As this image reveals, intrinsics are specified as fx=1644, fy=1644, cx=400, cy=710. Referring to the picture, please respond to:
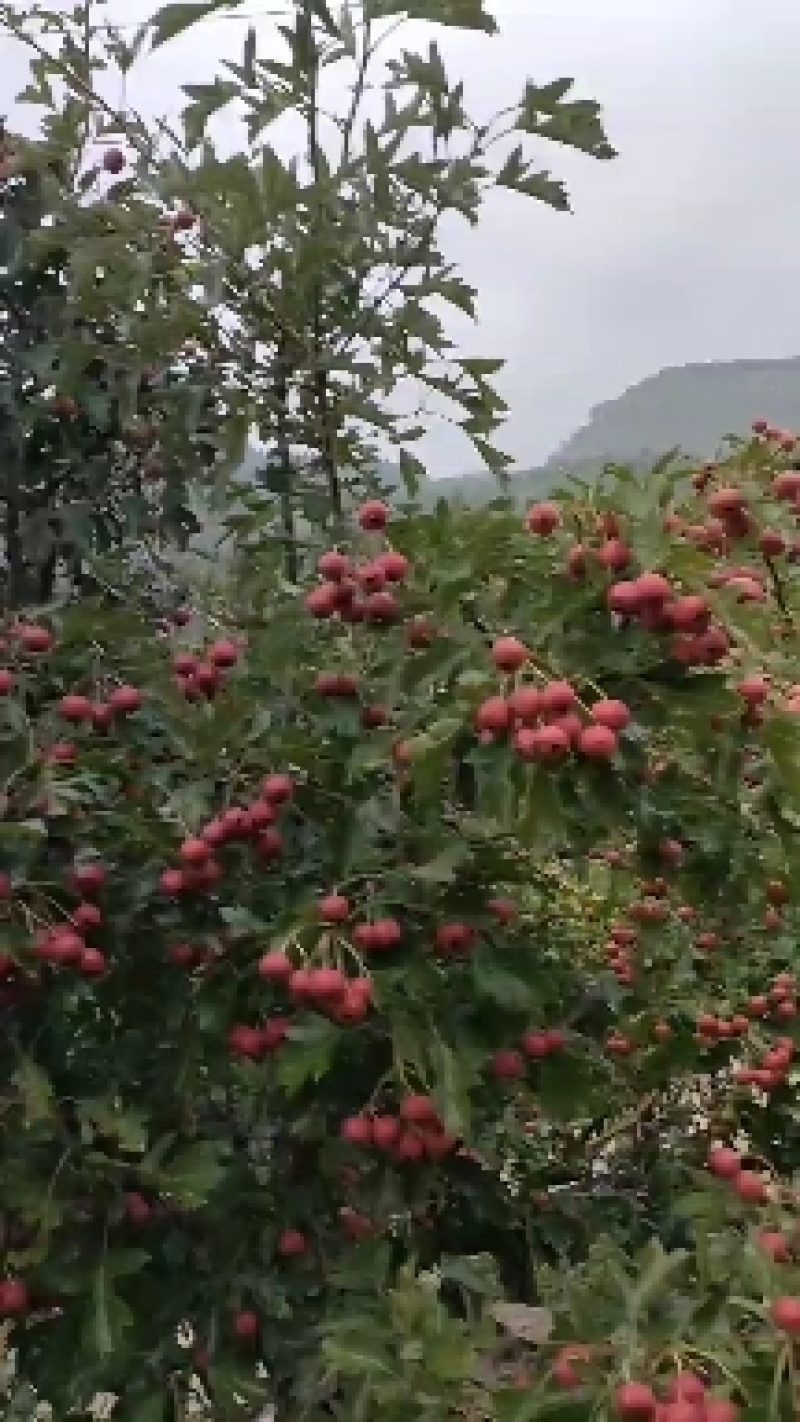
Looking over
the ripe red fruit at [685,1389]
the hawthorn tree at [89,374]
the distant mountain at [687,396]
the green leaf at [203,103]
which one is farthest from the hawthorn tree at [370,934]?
the distant mountain at [687,396]

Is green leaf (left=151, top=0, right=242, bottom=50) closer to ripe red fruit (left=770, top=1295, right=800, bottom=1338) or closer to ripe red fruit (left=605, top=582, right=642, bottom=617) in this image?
ripe red fruit (left=605, top=582, right=642, bottom=617)

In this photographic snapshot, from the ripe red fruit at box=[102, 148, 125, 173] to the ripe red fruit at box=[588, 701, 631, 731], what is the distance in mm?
A: 1564

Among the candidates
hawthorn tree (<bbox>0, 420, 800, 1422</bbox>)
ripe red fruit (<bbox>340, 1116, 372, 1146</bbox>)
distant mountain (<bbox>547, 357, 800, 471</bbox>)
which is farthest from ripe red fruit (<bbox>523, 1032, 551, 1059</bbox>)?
distant mountain (<bbox>547, 357, 800, 471</bbox>)

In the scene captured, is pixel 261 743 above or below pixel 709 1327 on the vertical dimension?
above

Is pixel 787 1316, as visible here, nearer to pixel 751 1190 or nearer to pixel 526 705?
pixel 751 1190

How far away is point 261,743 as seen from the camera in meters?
2.30

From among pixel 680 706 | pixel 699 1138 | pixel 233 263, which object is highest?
pixel 233 263

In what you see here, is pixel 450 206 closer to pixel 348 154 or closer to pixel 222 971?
pixel 348 154

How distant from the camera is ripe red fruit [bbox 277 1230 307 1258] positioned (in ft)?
7.75

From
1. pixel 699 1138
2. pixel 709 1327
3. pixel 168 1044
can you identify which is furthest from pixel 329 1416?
pixel 699 1138

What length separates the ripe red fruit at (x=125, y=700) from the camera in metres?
2.43

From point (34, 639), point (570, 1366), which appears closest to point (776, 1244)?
point (570, 1366)

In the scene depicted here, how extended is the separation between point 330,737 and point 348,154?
0.90 m

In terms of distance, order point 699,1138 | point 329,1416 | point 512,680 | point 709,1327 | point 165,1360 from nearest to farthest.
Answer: point 709,1327, point 512,680, point 329,1416, point 165,1360, point 699,1138
